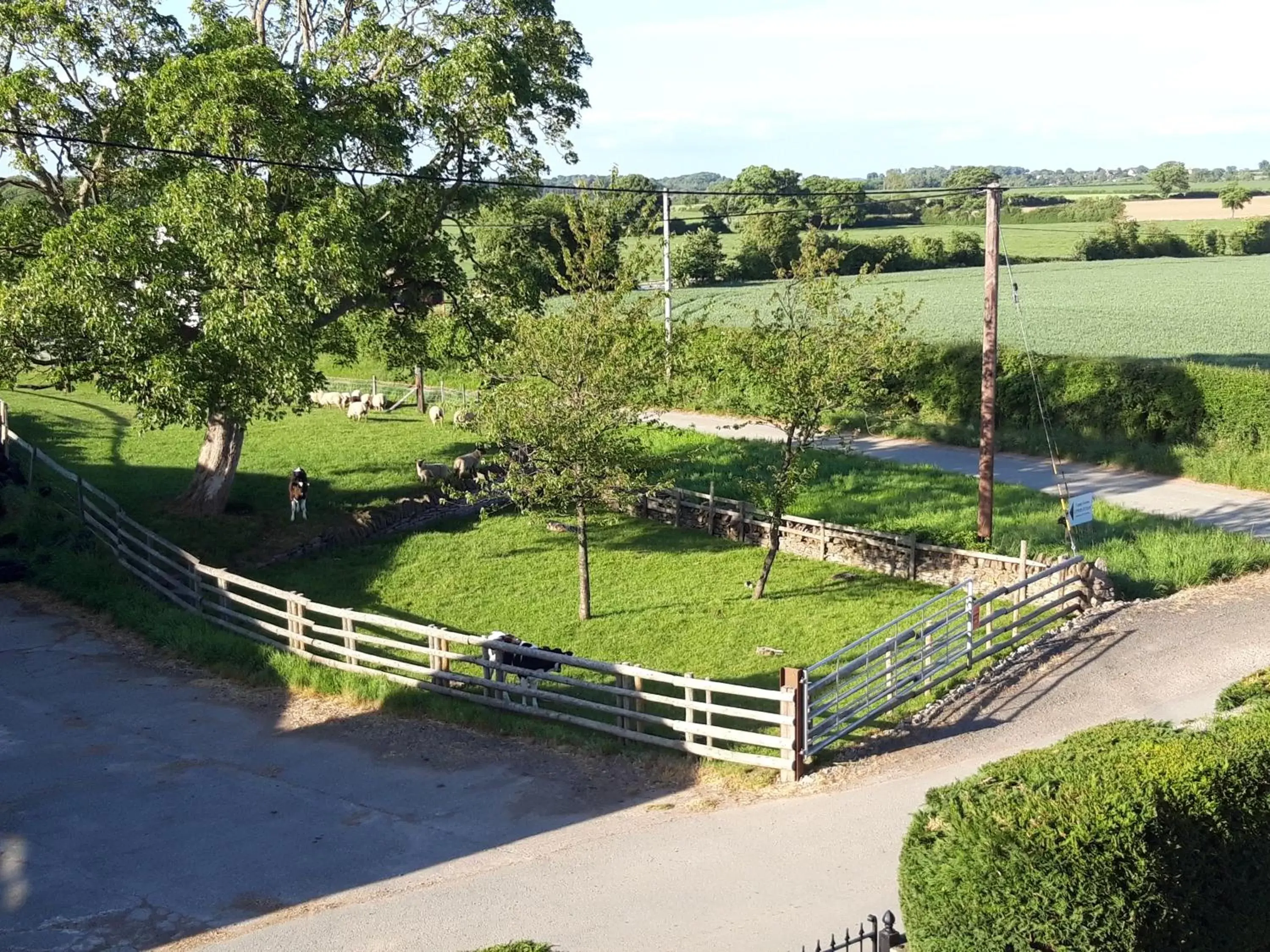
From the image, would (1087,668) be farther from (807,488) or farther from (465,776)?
(807,488)

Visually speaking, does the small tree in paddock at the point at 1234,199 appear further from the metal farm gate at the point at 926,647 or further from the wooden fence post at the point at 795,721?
the wooden fence post at the point at 795,721

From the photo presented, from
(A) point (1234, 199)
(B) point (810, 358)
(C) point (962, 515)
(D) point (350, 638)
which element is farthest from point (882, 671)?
(A) point (1234, 199)

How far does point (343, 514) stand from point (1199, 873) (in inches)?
818

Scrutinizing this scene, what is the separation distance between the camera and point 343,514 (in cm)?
2609

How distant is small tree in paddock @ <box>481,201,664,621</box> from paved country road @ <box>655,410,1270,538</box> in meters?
1.18

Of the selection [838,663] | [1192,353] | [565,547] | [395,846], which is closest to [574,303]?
[565,547]

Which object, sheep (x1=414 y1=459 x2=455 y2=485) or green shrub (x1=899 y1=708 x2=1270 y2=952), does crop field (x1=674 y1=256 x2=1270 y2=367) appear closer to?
sheep (x1=414 y1=459 x2=455 y2=485)

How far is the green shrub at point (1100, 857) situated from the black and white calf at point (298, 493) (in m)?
19.1

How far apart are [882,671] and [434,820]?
5.52 metres

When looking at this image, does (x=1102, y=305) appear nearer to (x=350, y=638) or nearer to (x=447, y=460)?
(x=447, y=460)

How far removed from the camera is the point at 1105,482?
28.8m

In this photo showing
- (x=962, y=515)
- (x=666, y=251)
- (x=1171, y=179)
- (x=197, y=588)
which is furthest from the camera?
(x=1171, y=179)

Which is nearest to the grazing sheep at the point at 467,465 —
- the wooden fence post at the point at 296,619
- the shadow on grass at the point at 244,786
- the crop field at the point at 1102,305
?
the shadow on grass at the point at 244,786

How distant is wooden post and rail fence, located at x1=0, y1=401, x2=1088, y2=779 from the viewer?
13.3m
